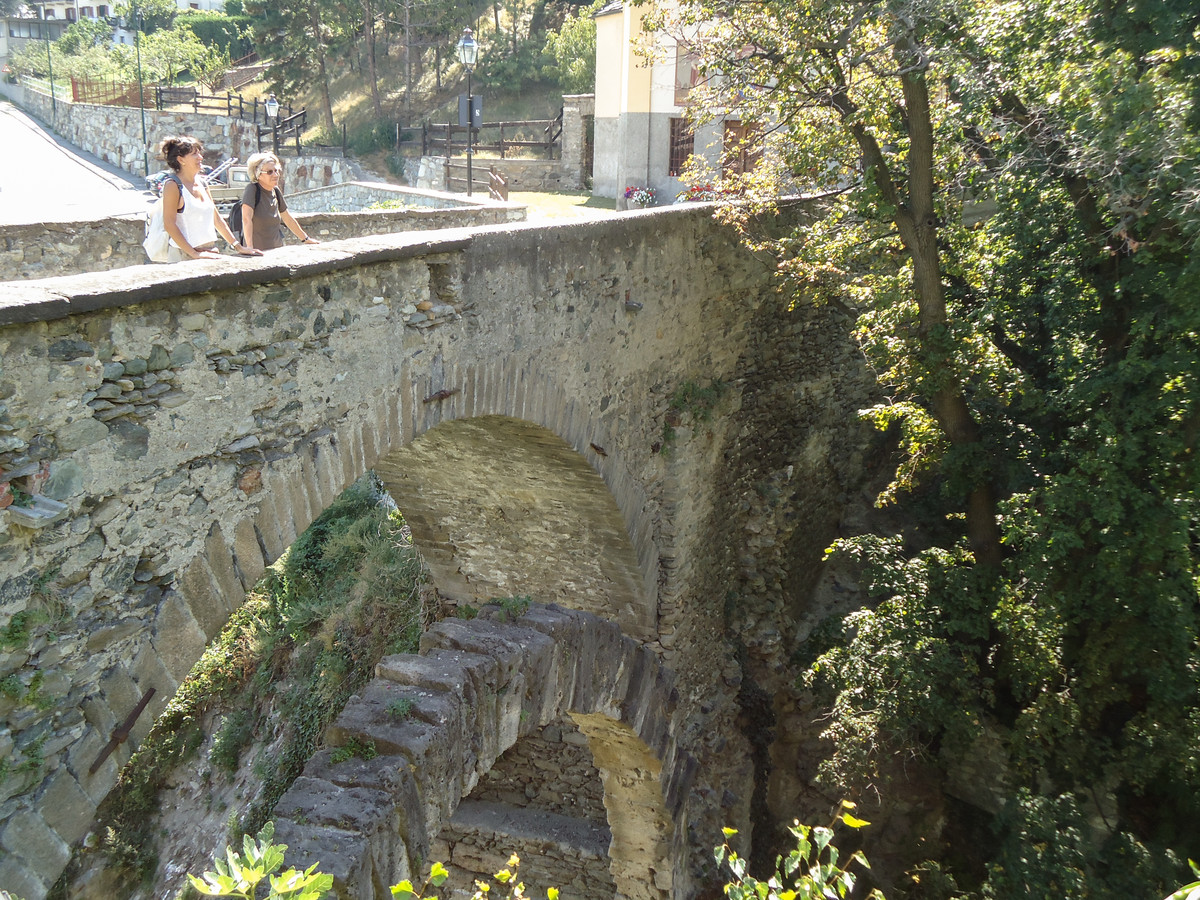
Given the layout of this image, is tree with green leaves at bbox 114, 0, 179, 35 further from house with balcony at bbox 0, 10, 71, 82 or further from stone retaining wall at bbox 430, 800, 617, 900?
stone retaining wall at bbox 430, 800, 617, 900

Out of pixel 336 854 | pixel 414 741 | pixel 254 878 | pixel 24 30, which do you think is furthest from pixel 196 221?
pixel 24 30

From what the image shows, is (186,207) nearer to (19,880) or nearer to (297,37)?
(19,880)

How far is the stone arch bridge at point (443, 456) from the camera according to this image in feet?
10.2

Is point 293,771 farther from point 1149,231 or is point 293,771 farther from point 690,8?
point 1149,231

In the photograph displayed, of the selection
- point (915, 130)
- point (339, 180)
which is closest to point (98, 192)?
point (339, 180)

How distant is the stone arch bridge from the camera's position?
10.2 ft

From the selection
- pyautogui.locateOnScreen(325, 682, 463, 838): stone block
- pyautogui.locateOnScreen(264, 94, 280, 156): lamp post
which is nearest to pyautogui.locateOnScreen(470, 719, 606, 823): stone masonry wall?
pyautogui.locateOnScreen(325, 682, 463, 838): stone block

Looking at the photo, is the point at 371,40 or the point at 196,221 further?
the point at 371,40

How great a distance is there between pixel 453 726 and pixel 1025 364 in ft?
18.3

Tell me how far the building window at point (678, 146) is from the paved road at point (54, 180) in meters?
10.3

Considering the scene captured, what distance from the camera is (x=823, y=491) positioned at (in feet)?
35.9

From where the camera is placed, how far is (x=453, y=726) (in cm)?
505

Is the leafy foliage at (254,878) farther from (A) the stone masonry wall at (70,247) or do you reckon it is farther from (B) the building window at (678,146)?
(B) the building window at (678,146)

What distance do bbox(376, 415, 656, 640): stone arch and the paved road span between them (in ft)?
25.0
